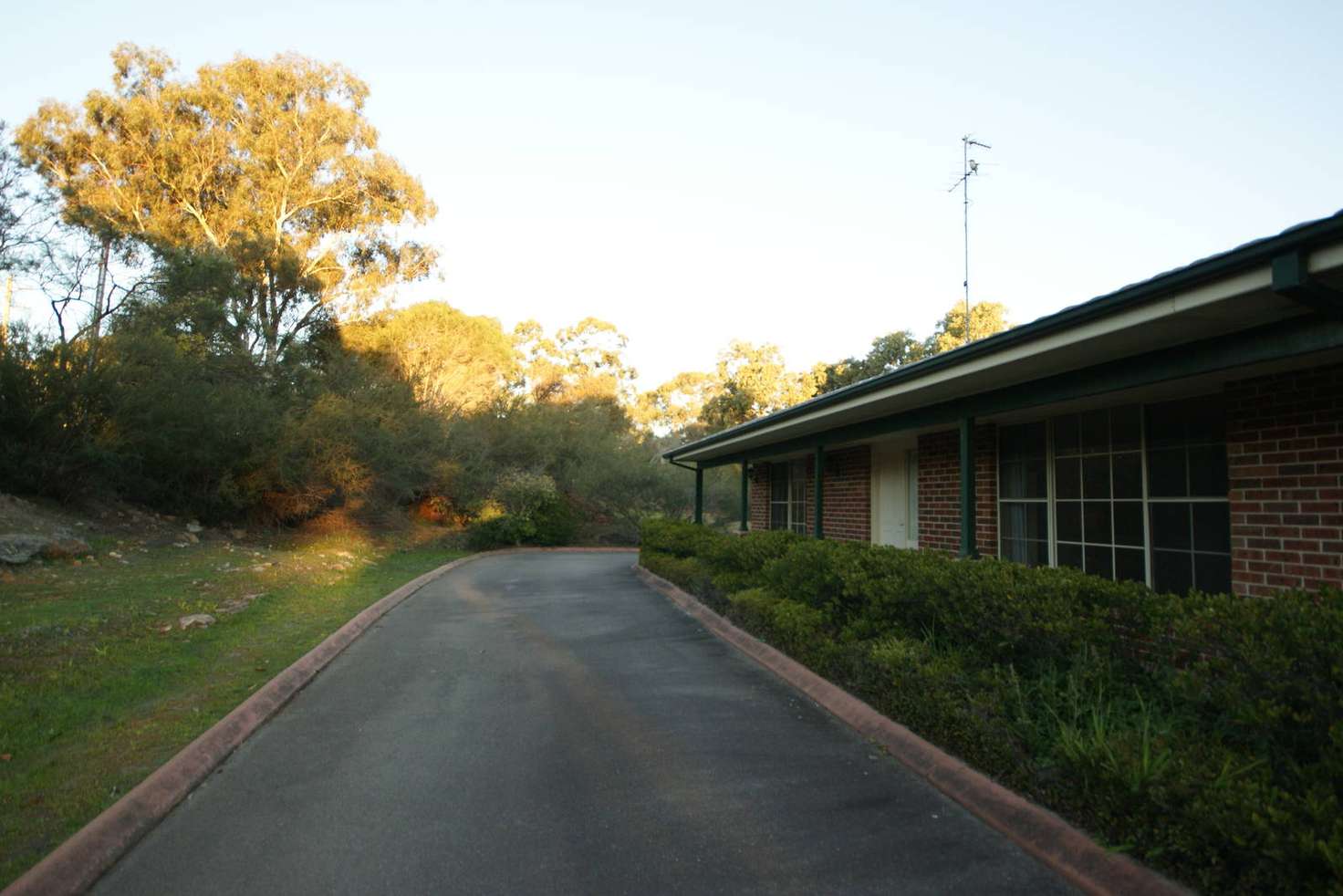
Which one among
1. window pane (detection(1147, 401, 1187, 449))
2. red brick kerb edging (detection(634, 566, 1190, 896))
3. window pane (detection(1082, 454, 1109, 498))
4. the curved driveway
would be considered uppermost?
window pane (detection(1147, 401, 1187, 449))

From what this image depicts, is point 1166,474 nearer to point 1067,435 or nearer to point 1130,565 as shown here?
point 1130,565

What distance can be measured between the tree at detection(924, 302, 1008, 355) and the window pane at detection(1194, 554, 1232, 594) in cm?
2044

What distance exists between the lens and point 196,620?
945 centimetres

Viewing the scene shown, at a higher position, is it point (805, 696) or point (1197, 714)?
point (1197, 714)

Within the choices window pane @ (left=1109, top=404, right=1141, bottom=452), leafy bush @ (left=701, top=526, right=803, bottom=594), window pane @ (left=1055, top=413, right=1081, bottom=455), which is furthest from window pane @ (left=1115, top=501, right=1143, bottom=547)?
leafy bush @ (left=701, top=526, right=803, bottom=594)

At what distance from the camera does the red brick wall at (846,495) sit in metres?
13.0

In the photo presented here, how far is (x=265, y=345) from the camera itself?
27484 mm

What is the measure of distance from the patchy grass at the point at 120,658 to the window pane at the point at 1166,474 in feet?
24.4

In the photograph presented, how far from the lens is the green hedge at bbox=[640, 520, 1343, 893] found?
303cm

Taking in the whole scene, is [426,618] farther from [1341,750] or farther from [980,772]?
[1341,750]

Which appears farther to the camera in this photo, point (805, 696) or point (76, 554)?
point (76, 554)

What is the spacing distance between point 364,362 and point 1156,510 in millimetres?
27394

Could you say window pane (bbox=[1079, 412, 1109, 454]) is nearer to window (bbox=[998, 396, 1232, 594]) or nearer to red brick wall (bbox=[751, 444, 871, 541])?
window (bbox=[998, 396, 1232, 594])

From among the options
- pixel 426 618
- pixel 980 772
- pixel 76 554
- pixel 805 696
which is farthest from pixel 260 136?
pixel 980 772
